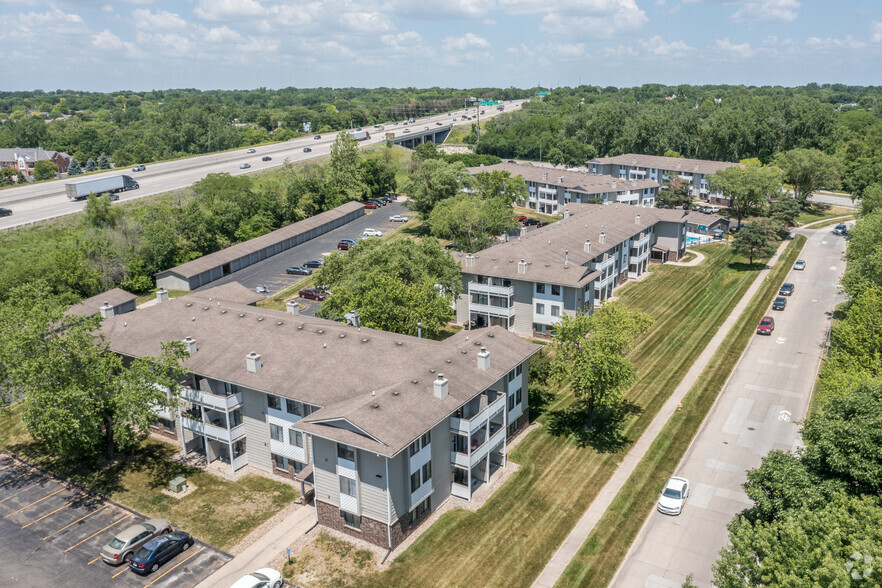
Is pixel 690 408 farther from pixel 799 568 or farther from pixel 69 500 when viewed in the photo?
pixel 69 500

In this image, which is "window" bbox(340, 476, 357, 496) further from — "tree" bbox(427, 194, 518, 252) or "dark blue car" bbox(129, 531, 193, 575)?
"tree" bbox(427, 194, 518, 252)

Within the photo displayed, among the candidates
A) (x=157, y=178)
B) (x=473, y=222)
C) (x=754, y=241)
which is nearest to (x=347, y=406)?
(x=473, y=222)

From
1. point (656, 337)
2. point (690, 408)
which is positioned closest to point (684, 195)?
point (656, 337)

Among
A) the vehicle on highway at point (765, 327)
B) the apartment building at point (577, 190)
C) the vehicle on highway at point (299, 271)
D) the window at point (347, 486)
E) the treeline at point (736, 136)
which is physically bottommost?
the vehicle on highway at point (765, 327)

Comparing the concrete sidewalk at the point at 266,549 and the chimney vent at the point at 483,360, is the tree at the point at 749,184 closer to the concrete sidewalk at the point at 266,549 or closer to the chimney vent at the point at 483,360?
the chimney vent at the point at 483,360

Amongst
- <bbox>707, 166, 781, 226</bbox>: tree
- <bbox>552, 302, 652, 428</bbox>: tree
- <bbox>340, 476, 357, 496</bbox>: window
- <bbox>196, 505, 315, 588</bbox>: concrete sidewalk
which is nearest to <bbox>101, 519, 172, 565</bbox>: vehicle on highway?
<bbox>196, 505, 315, 588</bbox>: concrete sidewalk

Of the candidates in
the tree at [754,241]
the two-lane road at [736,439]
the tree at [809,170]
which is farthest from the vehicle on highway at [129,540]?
the tree at [809,170]
